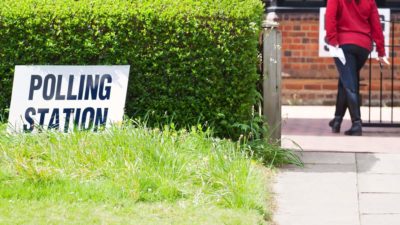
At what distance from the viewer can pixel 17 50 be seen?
931 centimetres

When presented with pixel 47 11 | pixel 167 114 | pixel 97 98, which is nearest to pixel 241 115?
pixel 167 114

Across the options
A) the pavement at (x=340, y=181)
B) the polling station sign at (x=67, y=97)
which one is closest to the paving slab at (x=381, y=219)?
the pavement at (x=340, y=181)

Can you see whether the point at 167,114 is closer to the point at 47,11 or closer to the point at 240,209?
the point at 47,11

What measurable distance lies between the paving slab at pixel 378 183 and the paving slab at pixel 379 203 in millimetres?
135

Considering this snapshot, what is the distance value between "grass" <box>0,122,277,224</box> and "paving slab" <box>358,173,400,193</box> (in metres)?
0.75

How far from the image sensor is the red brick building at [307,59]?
48.3ft

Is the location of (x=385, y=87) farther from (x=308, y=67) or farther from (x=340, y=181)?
(x=340, y=181)

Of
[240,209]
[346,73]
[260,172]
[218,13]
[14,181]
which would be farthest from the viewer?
[346,73]

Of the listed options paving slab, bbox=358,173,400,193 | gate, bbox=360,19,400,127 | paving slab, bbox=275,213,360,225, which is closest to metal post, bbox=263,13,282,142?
paving slab, bbox=358,173,400,193

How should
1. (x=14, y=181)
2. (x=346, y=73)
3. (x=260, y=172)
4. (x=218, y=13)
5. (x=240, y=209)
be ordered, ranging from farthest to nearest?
(x=346, y=73)
(x=218, y=13)
(x=260, y=172)
(x=14, y=181)
(x=240, y=209)

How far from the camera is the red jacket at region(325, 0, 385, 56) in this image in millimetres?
11086

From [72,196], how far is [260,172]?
168 centimetres

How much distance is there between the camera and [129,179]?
7.59 m

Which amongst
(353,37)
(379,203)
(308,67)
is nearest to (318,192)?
(379,203)
